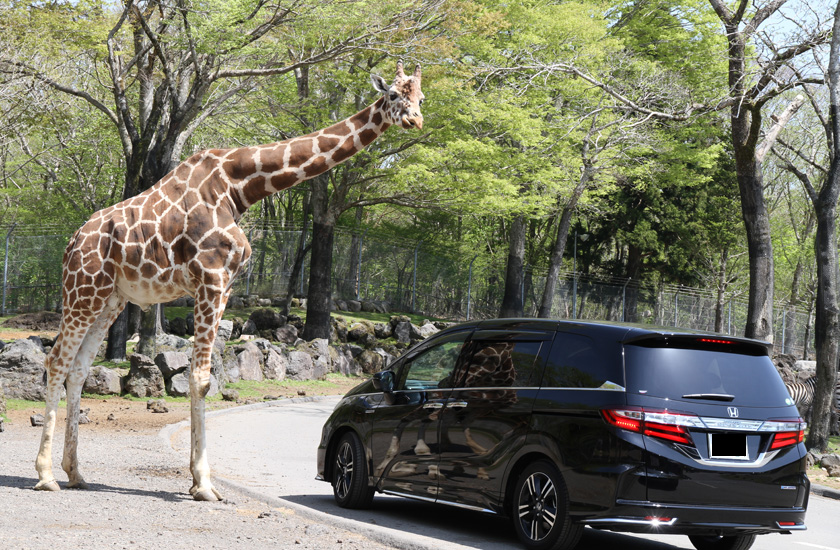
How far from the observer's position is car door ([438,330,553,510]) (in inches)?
305

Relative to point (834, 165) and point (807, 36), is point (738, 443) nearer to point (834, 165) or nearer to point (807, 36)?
point (834, 165)

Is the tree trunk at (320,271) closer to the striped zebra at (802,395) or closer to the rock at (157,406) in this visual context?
the rock at (157,406)

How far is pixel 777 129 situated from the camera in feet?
60.3

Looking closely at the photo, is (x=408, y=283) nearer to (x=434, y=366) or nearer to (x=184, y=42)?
(x=184, y=42)

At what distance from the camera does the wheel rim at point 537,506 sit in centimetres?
727

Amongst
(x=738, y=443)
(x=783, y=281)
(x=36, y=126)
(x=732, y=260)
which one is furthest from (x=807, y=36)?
(x=783, y=281)

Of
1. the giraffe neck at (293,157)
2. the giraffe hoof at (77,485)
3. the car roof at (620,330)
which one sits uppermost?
the giraffe neck at (293,157)

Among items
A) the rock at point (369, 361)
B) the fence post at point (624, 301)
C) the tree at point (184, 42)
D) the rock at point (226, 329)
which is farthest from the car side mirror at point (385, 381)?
the fence post at point (624, 301)

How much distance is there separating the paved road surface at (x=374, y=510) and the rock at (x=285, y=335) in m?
13.8

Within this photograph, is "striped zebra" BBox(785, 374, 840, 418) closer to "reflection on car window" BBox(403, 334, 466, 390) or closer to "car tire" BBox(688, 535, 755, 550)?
"car tire" BBox(688, 535, 755, 550)

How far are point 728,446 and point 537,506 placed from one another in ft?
5.00

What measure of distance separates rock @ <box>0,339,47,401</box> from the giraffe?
8.30 m

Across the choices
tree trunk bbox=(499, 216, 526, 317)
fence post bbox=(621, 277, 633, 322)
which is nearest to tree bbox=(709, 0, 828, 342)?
tree trunk bbox=(499, 216, 526, 317)

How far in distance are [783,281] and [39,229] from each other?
45.2 m
